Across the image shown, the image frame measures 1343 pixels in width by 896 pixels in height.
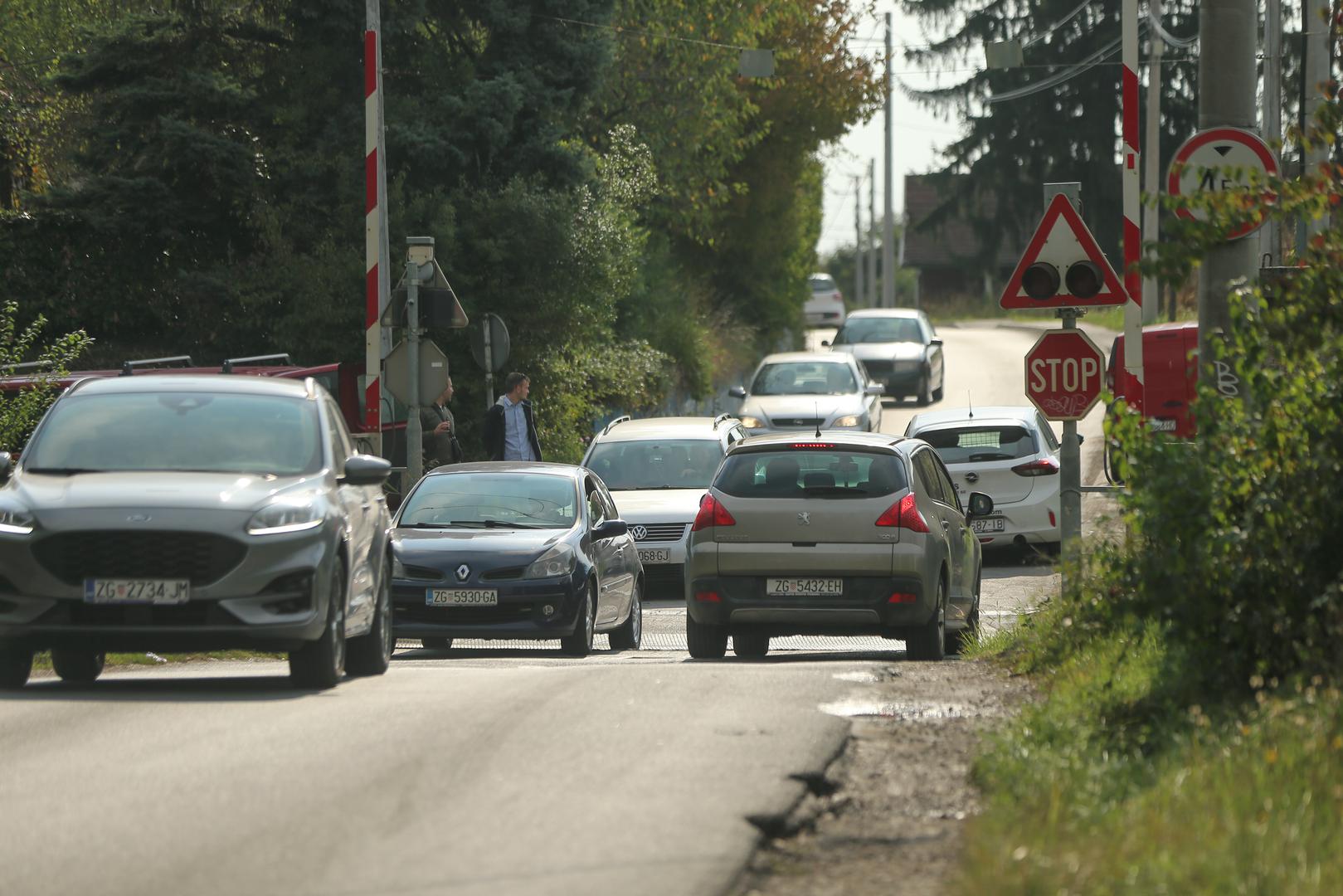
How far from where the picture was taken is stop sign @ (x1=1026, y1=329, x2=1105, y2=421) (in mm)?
13422

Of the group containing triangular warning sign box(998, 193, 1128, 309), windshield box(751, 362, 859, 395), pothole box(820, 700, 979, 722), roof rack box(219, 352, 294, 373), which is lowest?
pothole box(820, 700, 979, 722)

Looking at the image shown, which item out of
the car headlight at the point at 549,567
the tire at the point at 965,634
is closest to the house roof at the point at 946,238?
the tire at the point at 965,634

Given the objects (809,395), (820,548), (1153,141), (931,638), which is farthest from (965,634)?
(1153,141)

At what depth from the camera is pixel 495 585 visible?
15.3m

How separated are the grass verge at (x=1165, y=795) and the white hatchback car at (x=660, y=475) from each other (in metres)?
11.7

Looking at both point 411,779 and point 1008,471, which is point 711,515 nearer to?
point 411,779

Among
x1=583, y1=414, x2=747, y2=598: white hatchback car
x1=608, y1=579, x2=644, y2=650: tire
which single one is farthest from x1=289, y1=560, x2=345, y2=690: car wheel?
x1=583, y1=414, x2=747, y2=598: white hatchback car

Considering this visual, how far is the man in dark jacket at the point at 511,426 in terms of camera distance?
69.4ft

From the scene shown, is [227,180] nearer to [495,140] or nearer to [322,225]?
[322,225]

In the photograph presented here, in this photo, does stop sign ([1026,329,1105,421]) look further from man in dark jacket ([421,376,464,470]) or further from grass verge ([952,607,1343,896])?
man in dark jacket ([421,376,464,470])

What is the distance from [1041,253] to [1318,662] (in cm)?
636

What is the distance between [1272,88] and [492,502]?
18231mm

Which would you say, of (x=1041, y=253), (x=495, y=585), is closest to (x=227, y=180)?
(x=495, y=585)

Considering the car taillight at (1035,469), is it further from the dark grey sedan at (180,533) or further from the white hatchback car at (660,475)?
the dark grey sedan at (180,533)
